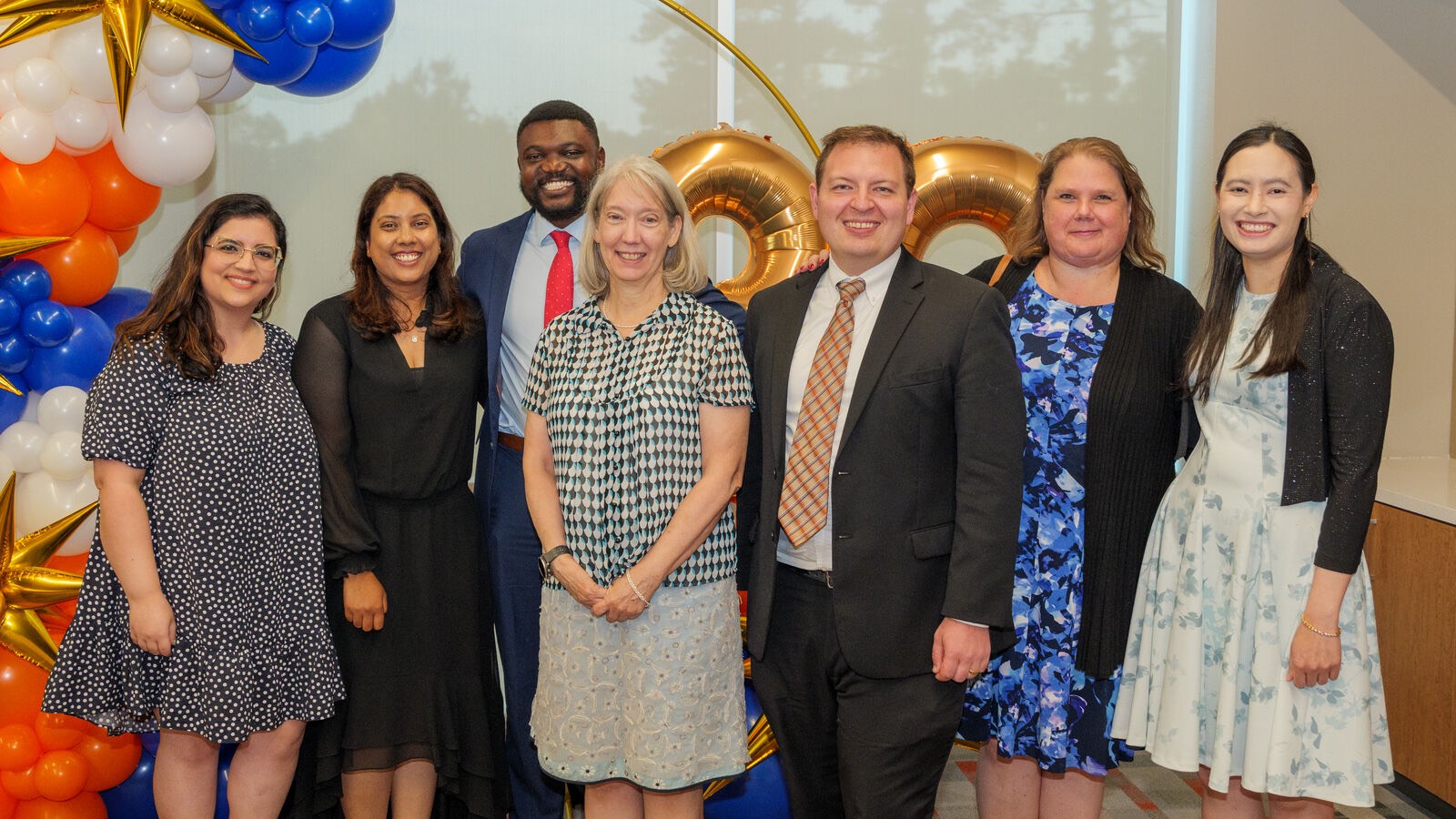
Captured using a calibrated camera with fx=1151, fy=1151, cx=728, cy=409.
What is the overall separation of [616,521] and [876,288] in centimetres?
64

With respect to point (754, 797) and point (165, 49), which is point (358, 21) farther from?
point (754, 797)

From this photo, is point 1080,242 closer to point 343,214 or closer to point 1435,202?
point 1435,202

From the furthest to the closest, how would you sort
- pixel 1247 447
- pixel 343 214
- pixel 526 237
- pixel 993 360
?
1. pixel 343 214
2. pixel 526 237
3. pixel 1247 447
4. pixel 993 360

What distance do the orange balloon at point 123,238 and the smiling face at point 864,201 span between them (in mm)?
1944

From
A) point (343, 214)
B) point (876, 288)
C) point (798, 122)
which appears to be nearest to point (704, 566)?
point (876, 288)

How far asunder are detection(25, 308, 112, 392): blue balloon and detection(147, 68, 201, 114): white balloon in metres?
0.54

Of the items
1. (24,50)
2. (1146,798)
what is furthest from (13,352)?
(1146,798)

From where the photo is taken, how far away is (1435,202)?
4090 millimetres

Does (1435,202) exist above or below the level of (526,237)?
above

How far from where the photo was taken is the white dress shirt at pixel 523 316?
8.84 feet

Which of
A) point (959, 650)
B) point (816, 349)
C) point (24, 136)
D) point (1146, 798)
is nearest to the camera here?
point (959, 650)

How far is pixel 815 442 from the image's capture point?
2.04 meters

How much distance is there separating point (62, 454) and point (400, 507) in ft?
2.84

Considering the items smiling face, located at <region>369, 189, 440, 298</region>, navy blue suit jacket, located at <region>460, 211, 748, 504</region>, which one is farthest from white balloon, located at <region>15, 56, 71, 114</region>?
navy blue suit jacket, located at <region>460, 211, 748, 504</region>
